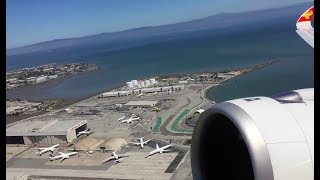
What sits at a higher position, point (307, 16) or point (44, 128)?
point (307, 16)

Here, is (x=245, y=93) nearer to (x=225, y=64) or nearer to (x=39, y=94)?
(x=225, y=64)

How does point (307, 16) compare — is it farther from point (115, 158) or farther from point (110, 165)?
point (115, 158)

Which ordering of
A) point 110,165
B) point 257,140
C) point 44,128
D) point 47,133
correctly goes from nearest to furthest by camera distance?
point 257,140 → point 110,165 → point 47,133 → point 44,128

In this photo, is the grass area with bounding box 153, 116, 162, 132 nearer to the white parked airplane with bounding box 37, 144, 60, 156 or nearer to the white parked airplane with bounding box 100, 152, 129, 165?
the white parked airplane with bounding box 100, 152, 129, 165

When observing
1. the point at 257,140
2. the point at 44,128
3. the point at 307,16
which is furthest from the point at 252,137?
the point at 44,128

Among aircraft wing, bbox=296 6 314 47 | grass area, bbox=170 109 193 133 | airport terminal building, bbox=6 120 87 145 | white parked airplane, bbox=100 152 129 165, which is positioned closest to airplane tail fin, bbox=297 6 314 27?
aircraft wing, bbox=296 6 314 47

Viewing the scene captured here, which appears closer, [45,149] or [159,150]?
[159,150]
